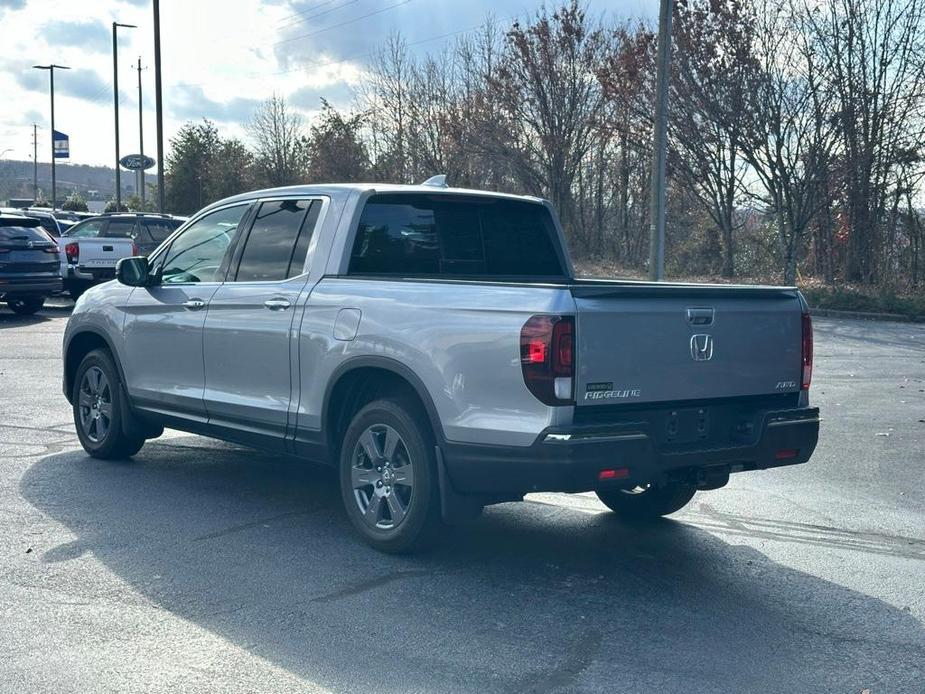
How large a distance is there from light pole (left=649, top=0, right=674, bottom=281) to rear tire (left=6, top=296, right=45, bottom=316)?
11811 mm

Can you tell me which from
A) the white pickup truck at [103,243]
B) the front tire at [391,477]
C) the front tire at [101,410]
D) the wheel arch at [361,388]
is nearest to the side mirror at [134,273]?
the front tire at [101,410]

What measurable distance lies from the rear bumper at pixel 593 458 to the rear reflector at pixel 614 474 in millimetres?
13

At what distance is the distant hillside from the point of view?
483ft

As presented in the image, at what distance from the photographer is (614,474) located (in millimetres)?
5066

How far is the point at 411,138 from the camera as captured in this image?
40.8 m

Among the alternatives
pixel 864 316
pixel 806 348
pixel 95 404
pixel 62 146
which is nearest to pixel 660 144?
pixel 864 316

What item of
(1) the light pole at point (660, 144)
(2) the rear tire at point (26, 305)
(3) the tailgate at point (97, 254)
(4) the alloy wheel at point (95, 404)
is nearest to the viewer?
(4) the alloy wheel at point (95, 404)

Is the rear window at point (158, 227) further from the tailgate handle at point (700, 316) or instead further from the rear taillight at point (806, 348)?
the tailgate handle at point (700, 316)

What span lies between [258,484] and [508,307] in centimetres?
320

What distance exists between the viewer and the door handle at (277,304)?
6.40 meters

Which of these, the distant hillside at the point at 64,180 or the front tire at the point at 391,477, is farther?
the distant hillside at the point at 64,180

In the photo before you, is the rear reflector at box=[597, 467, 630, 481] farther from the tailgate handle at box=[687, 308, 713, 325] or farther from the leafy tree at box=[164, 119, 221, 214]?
the leafy tree at box=[164, 119, 221, 214]

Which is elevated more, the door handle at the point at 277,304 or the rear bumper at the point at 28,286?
the door handle at the point at 277,304

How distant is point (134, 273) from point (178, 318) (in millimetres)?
558
